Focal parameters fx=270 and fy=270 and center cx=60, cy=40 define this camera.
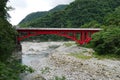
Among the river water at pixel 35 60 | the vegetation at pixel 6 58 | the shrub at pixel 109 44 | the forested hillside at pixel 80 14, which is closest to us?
the vegetation at pixel 6 58

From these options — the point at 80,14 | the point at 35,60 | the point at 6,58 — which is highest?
the point at 6,58

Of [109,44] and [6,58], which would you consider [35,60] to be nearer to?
[109,44]

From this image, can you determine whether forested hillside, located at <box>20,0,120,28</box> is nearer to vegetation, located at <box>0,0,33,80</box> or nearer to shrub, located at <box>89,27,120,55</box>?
shrub, located at <box>89,27,120,55</box>

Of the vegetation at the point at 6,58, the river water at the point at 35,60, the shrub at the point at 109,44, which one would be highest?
the vegetation at the point at 6,58

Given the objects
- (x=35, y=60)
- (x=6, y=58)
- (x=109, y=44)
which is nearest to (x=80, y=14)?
(x=109, y=44)

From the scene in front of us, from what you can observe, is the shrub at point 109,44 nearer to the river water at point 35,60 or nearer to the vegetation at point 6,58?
the river water at point 35,60

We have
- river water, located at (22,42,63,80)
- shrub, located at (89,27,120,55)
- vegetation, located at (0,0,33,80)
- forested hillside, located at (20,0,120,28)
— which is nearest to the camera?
vegetation, located at (0,0,33,80)

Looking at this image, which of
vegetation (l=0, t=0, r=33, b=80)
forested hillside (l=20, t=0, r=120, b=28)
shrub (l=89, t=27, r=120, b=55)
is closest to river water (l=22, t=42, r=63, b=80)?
vegetation (l=0, t=0, r=33, b=80)

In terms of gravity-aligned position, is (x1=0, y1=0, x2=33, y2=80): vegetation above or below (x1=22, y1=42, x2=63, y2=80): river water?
above

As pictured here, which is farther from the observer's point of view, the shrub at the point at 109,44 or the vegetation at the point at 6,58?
the shrub at the point at 109,44

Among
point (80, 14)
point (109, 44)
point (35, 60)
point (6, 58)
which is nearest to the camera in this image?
point (6, 58)

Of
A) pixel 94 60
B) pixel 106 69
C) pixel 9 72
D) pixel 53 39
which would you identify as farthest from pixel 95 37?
pixel 53 39

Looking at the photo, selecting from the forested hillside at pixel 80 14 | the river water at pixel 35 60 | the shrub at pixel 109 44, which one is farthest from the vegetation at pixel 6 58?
the forested hillside at pixel 80 14

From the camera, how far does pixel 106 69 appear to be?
125 feet
